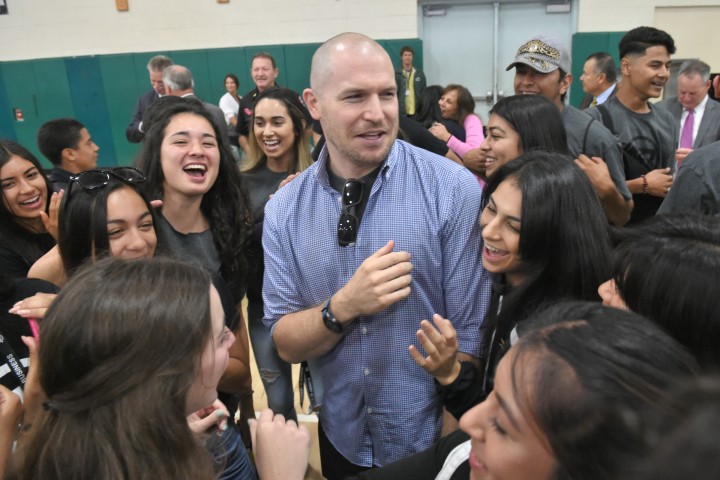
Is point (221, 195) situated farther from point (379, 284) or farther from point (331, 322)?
point (379, 284)

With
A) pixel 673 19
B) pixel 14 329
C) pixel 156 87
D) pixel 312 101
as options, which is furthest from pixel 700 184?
pixel 673 19

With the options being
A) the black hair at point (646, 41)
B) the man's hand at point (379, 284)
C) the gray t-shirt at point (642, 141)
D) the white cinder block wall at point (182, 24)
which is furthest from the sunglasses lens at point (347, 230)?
the white cinder block wall at point (182, 24)

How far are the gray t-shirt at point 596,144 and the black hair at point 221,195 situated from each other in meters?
1.60

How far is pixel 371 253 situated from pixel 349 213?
5.5 inches

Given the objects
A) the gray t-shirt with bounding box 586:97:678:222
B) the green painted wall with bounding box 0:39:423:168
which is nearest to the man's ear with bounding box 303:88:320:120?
the gray t-shirt with bounding box 586:97:678:222

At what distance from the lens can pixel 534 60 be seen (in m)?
2.69

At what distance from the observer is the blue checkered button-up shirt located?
4.85 feet

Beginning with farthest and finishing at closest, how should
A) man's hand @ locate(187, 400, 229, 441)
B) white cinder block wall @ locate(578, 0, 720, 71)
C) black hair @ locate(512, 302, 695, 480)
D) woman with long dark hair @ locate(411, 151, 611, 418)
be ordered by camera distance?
1. white cinder block wall @ locate(578, 0, 720, 71)
2. woman with long dark hair @ locate(411, 151, 611, 418)
3. man's hand @ locate(187, 400, 229, 441)
4. black hair @ locate(512, 302, 695, 480)

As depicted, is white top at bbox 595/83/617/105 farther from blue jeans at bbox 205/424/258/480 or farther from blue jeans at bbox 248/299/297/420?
blue jeans at bbox 205/424/258/480

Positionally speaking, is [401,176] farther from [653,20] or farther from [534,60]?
[653,20]

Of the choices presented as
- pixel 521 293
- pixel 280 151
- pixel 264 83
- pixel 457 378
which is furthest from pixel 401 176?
pixel 264 83

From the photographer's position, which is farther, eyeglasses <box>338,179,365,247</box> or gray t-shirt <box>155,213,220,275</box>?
gray t-shirt <box>155,213,220,275</box>

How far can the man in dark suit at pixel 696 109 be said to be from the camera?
14.5 feet

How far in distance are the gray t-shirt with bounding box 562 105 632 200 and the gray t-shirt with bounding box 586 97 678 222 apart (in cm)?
32
